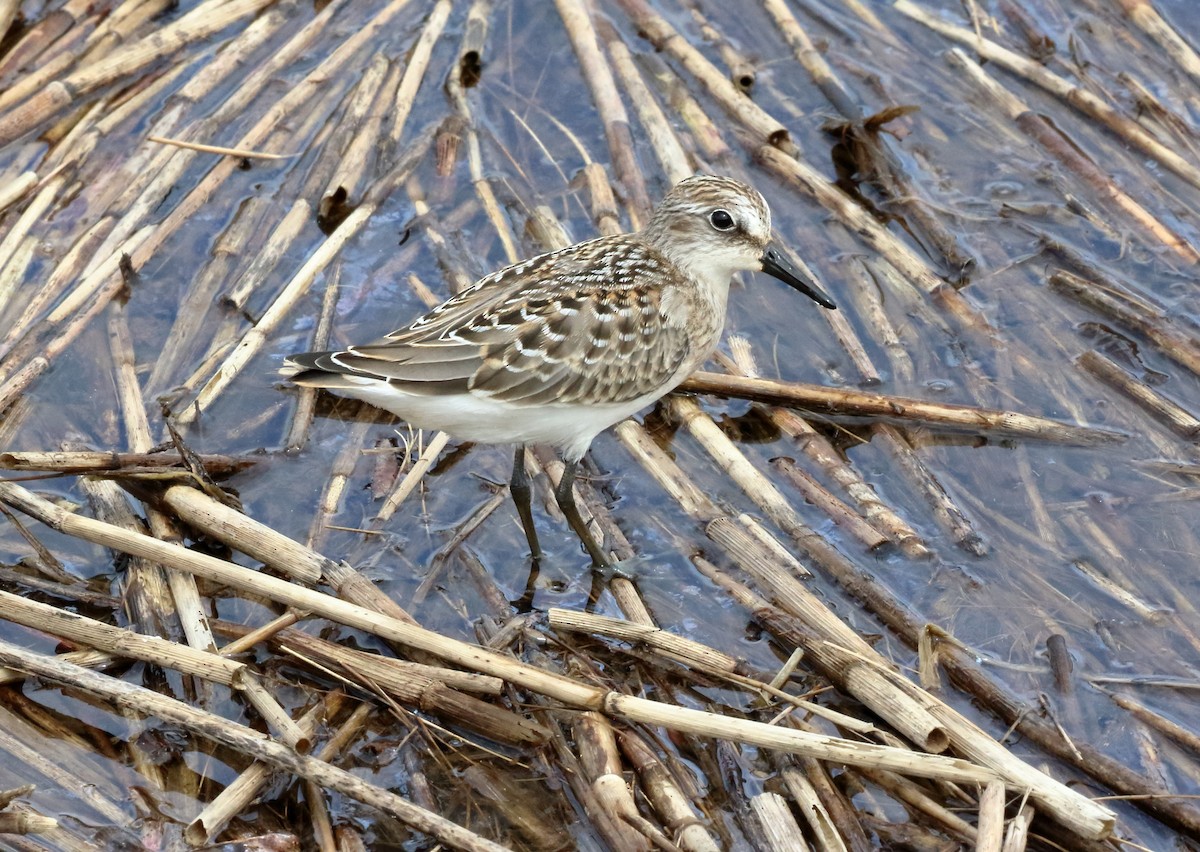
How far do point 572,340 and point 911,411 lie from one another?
77.5 inches

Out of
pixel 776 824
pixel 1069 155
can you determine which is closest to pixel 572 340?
pixel 776 824

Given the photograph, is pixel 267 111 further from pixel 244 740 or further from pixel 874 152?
pixel 244 740

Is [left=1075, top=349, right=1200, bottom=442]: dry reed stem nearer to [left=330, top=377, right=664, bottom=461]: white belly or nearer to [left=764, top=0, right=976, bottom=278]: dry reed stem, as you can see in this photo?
[left=764, top=0, right=976, bottom=278]: dry reed stem

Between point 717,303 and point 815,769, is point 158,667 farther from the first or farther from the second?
point 717,303

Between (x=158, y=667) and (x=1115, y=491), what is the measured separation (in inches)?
181

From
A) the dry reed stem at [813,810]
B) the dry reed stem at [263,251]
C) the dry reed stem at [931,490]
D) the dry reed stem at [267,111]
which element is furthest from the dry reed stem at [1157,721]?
the dry reed stem at [267,111]

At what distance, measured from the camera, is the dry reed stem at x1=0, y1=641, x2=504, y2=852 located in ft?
15.1

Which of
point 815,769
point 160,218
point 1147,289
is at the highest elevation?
point 160,218

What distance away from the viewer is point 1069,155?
27.7 feet

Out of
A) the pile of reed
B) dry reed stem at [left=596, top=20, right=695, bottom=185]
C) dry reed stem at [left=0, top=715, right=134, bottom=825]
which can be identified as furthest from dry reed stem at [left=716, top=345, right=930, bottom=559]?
dry reed stem at [left=0, top=715, right=134, bottom=825]

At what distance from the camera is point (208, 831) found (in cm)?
470

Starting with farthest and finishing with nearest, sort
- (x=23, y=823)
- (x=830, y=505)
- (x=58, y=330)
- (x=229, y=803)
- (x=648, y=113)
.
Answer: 1. (x=648, y=113)
2. (x=58, y=330)
3. (x=830, y=505)
4. (x=229, y=803)
5. (x=23, y=823)

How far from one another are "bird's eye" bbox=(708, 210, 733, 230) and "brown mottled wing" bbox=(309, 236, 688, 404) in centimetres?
37

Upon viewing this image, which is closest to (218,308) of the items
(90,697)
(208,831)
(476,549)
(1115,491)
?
(476,549)
